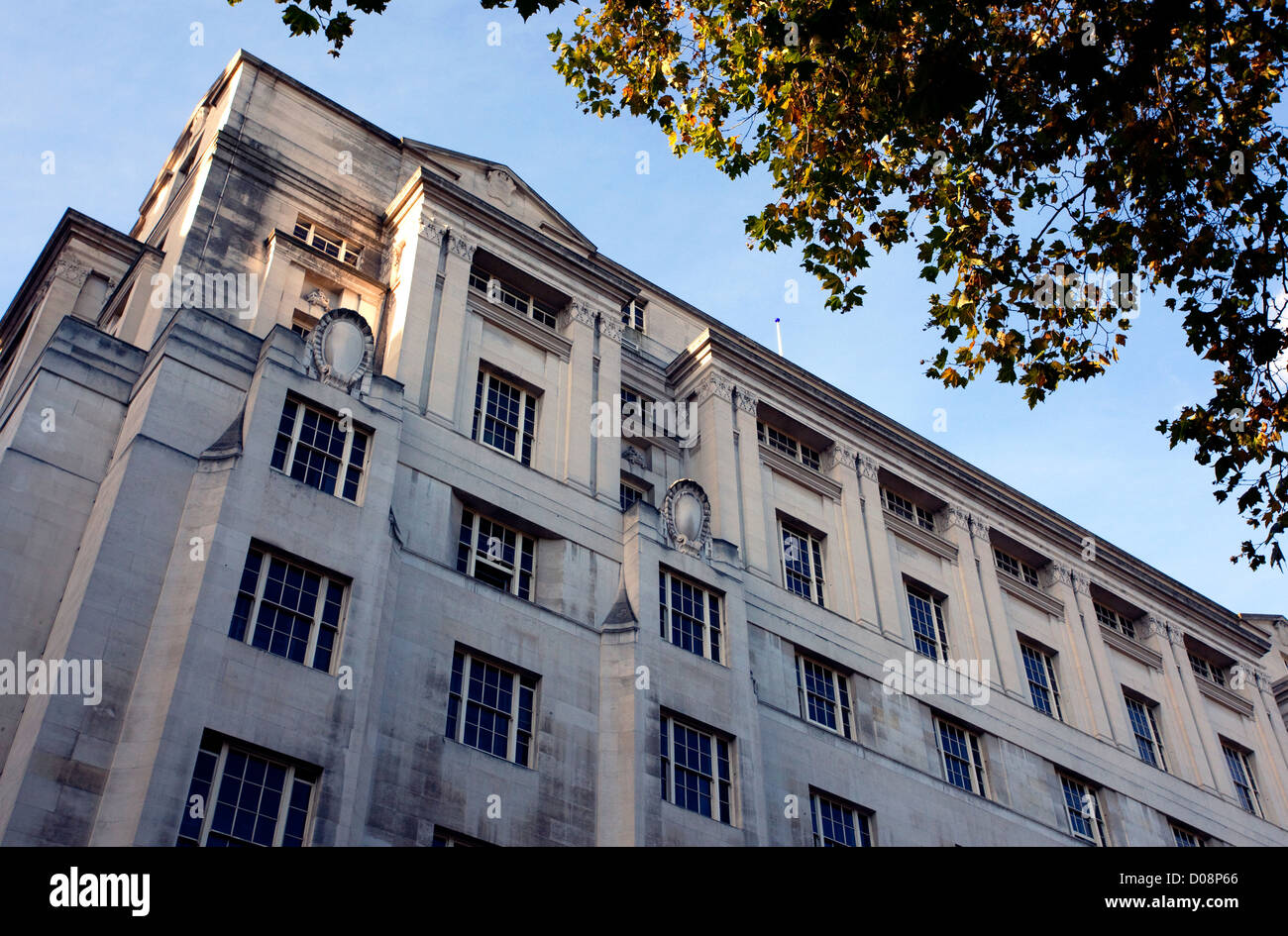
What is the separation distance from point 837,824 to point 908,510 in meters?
15.6

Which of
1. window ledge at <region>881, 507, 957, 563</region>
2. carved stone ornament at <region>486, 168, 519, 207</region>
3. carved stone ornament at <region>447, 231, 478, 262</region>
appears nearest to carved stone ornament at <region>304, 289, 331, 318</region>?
carved stone ornament at <region>447, 231, 478, 262</region>

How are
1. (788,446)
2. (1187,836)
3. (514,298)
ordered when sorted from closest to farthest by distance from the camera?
(514,298), (788,446), (1187,836)

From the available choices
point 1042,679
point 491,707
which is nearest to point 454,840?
point 491,707

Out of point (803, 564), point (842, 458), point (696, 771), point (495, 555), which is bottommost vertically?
point (696, 771)

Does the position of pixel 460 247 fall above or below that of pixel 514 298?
above

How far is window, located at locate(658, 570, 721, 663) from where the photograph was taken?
1305 inches

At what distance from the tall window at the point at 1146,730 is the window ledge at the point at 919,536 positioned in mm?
9613

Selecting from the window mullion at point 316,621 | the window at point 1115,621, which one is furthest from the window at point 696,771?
the window at point 1115,621

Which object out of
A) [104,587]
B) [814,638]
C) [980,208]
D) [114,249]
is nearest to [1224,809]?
[814,638]

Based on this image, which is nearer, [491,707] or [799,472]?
[491,707]

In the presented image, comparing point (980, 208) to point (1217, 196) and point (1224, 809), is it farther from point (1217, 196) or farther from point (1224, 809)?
point (1224, 809)

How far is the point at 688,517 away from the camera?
117 ft

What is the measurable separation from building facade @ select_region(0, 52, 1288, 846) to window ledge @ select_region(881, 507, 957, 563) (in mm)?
129

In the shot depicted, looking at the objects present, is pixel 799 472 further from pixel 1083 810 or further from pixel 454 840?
pixel 454 840
